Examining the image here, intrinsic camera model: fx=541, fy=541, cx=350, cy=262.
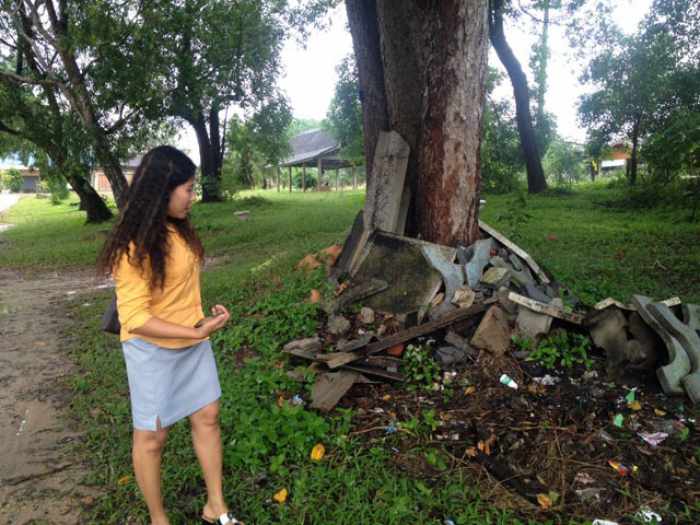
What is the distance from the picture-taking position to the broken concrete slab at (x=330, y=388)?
351 cm

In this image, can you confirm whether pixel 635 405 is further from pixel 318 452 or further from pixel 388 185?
pixel 388 185

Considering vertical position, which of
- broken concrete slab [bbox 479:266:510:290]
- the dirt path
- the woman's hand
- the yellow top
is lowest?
the dirt path

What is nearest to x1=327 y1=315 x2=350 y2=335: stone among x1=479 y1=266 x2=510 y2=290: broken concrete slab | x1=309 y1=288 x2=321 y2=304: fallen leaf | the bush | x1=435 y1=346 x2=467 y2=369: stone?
x1=309 y1=288 x2=321 y2=304: fallen leaf

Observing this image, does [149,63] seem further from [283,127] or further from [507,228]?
[283,127]

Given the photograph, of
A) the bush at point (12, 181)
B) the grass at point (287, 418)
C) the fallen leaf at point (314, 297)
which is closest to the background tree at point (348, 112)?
the grass at point (287, 418)

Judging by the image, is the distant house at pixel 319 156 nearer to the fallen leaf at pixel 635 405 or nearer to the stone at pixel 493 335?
the stone at pixel 493 335

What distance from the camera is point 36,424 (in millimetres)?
3715

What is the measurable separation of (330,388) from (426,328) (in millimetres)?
957

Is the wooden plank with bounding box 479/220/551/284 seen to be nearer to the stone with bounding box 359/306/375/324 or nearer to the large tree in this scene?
the large tree

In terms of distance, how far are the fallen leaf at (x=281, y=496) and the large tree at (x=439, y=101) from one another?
3.04 m

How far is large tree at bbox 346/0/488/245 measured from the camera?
4.86 m

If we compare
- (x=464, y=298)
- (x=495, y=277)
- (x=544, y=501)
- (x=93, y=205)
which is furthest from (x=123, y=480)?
(x=93, y=205)

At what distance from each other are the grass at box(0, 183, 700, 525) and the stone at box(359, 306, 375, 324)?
1.38ft

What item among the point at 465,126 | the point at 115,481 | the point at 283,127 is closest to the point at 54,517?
the point at 115,481
